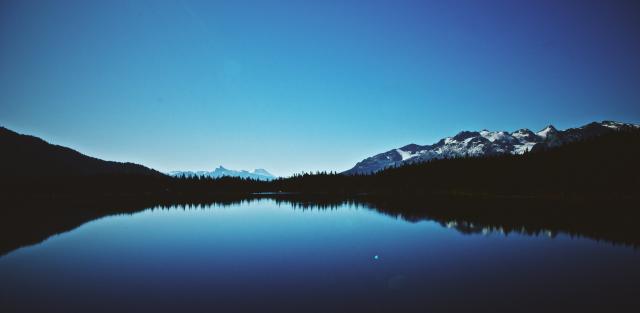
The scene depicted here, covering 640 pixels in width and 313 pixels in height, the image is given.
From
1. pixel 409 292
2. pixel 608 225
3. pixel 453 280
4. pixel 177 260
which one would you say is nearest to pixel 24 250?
pixel 177 260

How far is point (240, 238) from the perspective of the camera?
150ft

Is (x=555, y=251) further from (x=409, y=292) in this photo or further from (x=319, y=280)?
(x=319, y=280)

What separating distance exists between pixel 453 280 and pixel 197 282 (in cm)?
1786

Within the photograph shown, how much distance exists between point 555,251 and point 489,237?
8864mm

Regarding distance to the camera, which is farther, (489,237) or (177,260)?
(489,237)

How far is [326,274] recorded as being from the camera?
81.9 feet

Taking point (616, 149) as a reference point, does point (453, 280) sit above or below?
below

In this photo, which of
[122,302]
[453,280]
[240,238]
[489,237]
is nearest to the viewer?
[122,302]

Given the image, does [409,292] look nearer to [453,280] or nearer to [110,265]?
[453,280]

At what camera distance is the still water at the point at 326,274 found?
18.2m

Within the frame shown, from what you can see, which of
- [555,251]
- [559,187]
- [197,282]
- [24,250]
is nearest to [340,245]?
[197,282]

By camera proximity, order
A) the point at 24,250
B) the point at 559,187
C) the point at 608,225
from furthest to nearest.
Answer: the point at 559,187 → the point at 608,225 → the point at 24,250

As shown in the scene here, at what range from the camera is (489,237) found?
42438mm

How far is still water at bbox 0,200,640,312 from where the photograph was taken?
59.6ft
